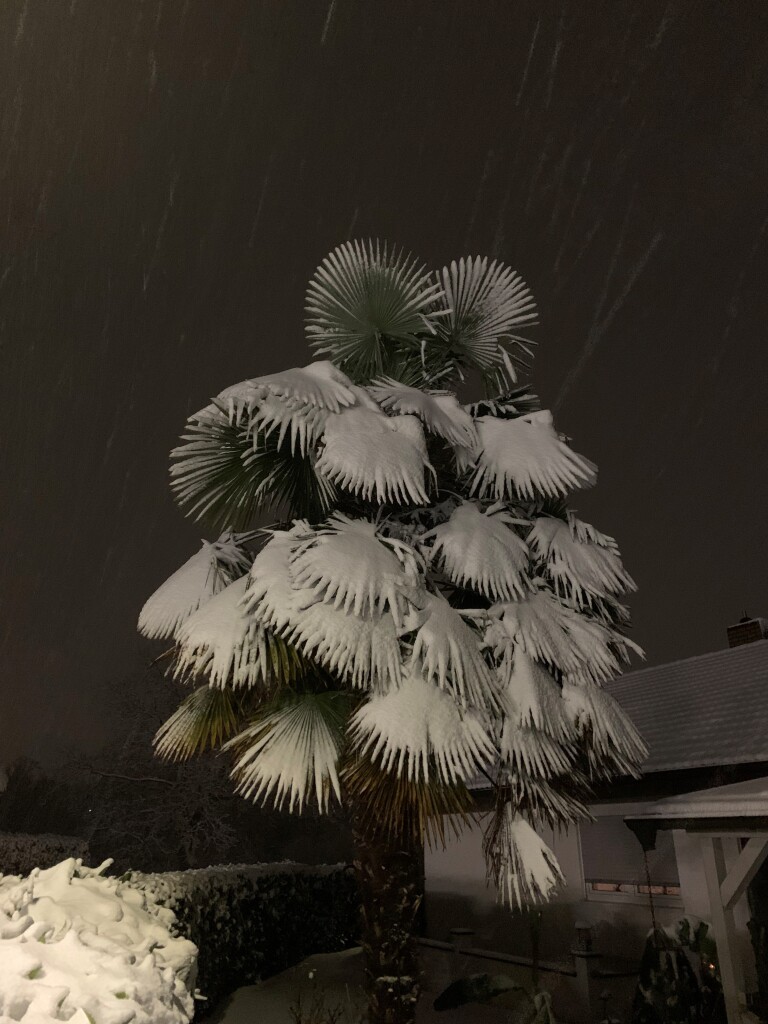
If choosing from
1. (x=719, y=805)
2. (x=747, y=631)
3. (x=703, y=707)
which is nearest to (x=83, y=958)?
(x=719, y=805)

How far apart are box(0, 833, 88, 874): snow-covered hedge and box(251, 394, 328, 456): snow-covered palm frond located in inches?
360

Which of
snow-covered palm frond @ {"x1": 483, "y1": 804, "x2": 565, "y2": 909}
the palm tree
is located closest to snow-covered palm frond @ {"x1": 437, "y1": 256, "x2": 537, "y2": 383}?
the palm tree

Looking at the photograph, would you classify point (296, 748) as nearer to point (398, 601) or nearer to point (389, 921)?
point (398, 601)

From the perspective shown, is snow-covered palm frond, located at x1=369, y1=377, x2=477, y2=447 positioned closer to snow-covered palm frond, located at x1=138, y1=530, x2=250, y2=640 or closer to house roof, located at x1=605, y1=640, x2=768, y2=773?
snow-covered palm frond, located at x1=138, y1=530, x2=250, y2=640

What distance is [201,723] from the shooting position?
18.9 feet

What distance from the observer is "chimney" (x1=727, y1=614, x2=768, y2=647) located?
46.8 ft

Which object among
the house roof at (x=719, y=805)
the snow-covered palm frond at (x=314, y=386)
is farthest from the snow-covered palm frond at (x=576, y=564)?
the snow-covered palm frond at (x=314, y=386)

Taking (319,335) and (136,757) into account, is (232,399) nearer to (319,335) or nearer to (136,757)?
(319,335)

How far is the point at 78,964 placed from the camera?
6.39 feet

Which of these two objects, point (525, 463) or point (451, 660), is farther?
point (525, 463)

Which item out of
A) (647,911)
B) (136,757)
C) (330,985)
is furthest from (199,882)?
→ (136,757)

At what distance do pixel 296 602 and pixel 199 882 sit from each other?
573 centimetres

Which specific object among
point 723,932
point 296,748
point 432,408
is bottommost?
point 723,932

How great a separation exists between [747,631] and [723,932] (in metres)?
9.63
